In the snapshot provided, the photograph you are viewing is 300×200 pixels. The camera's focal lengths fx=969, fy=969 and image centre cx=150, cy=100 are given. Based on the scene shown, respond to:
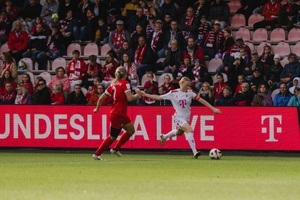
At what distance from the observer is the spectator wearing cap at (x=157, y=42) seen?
95.9 feet

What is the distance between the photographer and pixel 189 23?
97.1 ft

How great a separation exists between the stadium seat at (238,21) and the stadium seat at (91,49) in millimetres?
4333

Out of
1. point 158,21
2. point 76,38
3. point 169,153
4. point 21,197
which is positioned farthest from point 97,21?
point 21,197

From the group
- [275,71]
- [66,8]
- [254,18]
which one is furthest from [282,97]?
[66,8]

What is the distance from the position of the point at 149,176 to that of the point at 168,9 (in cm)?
1382

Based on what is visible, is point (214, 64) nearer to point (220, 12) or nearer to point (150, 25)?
point (220, 12)

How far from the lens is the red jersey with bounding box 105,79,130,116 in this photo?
71.7 feet

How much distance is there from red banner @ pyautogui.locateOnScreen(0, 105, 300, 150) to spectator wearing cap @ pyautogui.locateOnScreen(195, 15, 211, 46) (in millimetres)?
3893

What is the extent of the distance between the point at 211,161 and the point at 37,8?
41.3 ft

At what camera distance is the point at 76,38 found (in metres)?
31.4

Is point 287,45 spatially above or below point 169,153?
above

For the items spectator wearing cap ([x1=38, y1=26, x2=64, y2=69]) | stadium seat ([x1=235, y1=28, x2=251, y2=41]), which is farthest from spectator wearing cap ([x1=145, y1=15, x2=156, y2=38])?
spectator wearing cap ([x1=38, y1=26, x2=64, y2=69])

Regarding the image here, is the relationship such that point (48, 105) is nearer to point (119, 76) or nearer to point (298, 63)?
point (119, 76)

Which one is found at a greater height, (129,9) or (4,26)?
(129,9)
